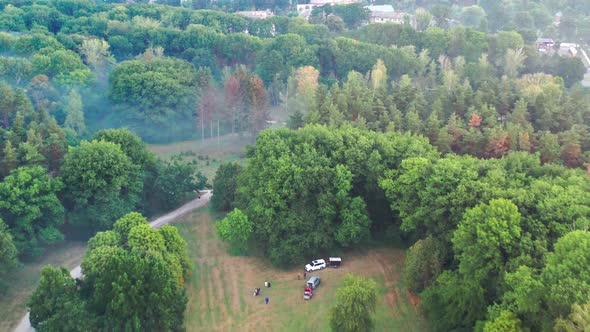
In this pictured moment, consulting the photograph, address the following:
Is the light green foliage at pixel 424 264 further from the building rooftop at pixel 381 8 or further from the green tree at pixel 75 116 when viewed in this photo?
the building rooftop at pixel 381 8

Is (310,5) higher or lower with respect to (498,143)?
higher

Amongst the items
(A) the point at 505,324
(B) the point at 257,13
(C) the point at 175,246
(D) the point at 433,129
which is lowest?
(C) the point at 175,246

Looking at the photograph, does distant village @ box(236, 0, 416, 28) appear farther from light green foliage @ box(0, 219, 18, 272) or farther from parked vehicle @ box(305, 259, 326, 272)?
light green foliage @ box(0, 219, 18, 272)

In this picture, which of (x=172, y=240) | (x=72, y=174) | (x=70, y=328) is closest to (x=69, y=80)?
(x=72, y=174)

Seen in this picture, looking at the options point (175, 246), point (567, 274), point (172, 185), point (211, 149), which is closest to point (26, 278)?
point (175, 246)

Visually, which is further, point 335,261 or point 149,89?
point 149,89

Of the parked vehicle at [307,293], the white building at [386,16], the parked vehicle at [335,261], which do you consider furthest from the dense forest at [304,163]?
the white building at [386,16]

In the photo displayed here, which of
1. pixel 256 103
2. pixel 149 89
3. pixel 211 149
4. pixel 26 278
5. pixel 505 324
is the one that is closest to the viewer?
→ pixel 505 324

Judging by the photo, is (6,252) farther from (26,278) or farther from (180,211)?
(180,211)

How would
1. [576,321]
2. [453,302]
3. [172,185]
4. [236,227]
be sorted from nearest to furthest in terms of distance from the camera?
[576,321] < [453,302] < [236,227] < [172,185]
